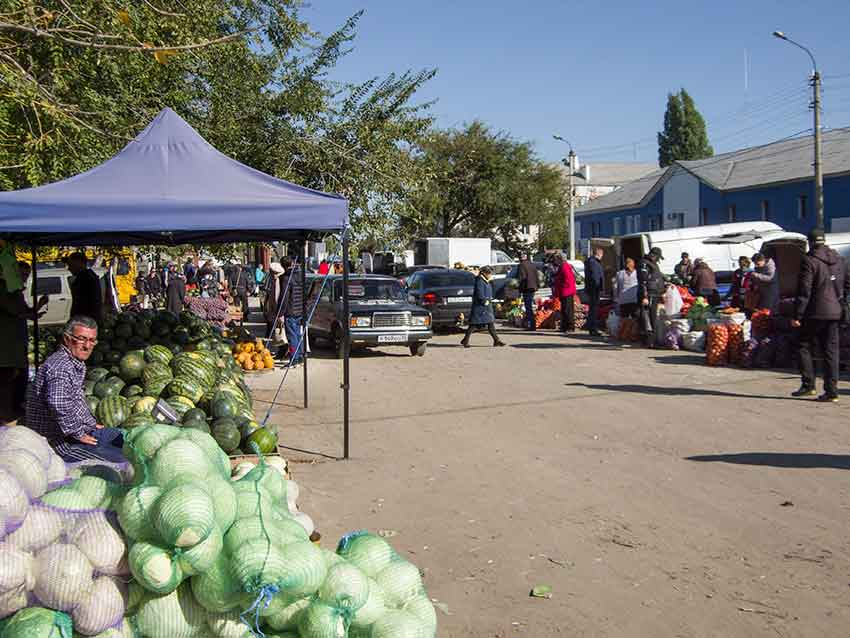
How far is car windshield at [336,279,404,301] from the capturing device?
56.4 ft

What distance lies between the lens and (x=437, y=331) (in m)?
22.3

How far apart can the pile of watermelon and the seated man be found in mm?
1151

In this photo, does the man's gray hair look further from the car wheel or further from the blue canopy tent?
the car wheel

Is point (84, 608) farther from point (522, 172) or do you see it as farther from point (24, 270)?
point (522, 172)

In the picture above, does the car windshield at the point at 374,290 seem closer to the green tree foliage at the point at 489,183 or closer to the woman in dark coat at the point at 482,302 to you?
the woman in dark coat at the point at 482,302

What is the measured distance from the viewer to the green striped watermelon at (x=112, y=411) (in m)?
7.41

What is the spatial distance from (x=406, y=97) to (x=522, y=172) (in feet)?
136

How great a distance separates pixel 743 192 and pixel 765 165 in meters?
2.12

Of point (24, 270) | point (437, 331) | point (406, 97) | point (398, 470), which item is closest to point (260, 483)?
point (398, 470)

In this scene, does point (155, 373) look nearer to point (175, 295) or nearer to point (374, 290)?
point (374, 290)

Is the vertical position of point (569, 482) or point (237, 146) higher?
point (237, 146)

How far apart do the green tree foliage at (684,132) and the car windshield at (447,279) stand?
227 ft

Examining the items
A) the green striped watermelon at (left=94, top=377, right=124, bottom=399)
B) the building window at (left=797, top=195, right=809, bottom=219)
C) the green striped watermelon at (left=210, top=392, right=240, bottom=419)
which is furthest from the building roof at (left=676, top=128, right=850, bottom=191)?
the green striped watermelon at (left=94, top=377, right=124, bottom=399)

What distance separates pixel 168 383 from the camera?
827 centimetres
